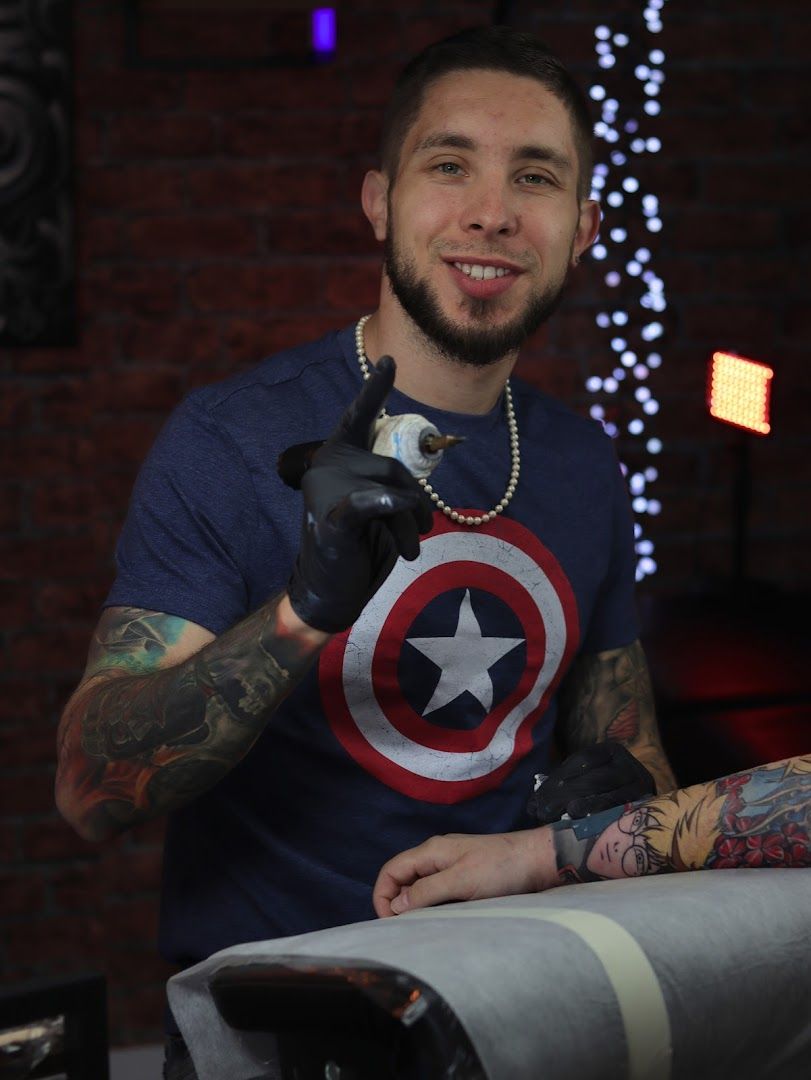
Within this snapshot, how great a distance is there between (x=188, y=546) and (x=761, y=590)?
4.52ft

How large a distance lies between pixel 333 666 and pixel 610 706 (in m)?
0.38

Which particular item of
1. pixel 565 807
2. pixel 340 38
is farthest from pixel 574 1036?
pixel 340 38

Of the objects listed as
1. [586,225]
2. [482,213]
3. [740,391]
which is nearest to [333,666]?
[482,213]

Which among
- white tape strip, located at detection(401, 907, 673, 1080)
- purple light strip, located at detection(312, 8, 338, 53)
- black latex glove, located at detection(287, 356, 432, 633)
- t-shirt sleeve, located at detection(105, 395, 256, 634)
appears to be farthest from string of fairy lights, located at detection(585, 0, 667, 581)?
white tape strip, located at detection(401, 907, 673, 1080)

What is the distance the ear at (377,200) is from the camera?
1575 mm

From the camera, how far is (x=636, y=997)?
2.46ft

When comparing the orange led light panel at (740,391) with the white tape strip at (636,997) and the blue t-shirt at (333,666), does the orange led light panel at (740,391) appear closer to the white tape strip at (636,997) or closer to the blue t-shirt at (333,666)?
the blue t-shirt at (333,666)

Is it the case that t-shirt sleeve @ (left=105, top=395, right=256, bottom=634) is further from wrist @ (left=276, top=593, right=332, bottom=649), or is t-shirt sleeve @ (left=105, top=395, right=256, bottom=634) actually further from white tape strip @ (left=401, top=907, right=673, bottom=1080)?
white tape strip @ (left=401, top=907, right=673, bottom=1080)

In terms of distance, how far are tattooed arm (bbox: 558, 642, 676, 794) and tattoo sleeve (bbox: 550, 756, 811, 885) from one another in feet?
1.42

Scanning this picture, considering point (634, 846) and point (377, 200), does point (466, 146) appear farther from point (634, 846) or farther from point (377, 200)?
point (634, 846)

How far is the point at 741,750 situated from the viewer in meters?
1.86

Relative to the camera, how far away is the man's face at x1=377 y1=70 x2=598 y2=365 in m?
1.44

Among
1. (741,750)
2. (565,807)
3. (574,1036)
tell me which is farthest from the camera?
(741,750)

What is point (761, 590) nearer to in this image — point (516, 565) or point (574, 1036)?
point (516, 565)
